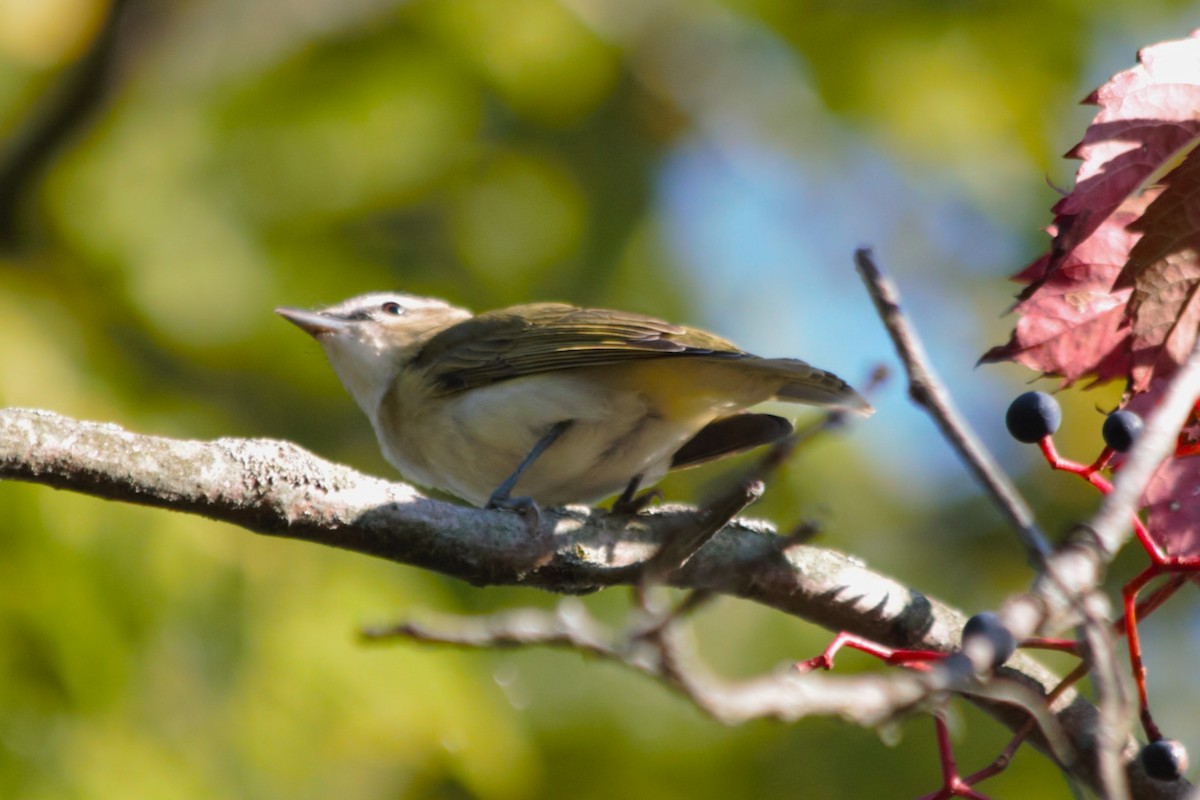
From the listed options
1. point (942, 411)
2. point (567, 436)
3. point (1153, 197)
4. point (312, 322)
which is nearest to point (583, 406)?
point (567, 436)

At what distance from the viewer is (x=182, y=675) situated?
168 inches

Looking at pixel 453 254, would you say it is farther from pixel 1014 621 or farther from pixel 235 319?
pixel 1014 621

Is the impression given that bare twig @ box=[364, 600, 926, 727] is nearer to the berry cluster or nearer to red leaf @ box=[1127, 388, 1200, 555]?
the berry cluster

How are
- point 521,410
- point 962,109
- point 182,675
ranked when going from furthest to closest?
point 962,109 → point 182,675 → point 521,410

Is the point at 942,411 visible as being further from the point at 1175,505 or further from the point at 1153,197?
the point at 1153,197

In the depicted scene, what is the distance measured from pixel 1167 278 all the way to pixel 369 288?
4511mm

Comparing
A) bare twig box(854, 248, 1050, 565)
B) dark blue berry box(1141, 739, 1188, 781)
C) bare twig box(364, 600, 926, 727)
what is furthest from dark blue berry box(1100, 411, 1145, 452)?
bare twig box(364, 600, 926, 727)

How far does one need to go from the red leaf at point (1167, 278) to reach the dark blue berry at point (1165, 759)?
1.92ft

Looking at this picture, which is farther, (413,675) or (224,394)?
(224,394)

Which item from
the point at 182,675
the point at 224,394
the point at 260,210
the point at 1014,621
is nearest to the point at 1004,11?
the point at 260,210

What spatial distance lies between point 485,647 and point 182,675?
130 inches

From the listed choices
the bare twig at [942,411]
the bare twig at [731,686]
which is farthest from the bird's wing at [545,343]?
the bare twig at [731,686]

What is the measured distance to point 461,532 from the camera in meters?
2.26

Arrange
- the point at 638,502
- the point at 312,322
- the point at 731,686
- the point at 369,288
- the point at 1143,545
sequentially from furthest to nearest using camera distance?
the point at 369,288 → the point at 312,322 → the point at 638,502 → the point at 1143,545 → the point at 731,686
